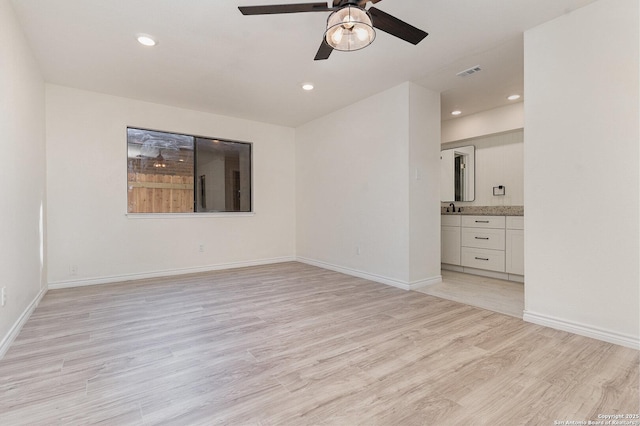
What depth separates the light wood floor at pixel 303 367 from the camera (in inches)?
56.6

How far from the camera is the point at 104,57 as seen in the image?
304cm

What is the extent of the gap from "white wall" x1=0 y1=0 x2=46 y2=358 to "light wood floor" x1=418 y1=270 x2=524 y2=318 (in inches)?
148

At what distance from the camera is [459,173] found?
520cm

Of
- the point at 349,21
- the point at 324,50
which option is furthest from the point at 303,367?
the point at 324,50

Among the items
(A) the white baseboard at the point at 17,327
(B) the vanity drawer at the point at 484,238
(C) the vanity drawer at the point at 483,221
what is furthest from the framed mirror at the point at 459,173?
(A) the white baseboard at the point at 17,327

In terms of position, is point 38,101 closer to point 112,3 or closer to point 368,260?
point 112,3

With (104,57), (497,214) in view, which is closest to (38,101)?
(104,57)

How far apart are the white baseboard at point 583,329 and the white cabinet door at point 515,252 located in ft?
5.08

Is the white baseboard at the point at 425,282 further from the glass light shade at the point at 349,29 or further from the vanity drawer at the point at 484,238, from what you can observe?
the glass light shade at the point at 349,29

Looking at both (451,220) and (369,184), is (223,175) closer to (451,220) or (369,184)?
(369,184)

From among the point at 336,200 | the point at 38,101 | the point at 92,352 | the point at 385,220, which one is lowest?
the point at 92,352

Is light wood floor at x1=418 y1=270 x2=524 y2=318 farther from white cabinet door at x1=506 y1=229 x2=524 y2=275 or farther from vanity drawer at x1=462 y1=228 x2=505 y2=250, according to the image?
vanity drawer at x1=462 y1=228 x2=505 y2=250

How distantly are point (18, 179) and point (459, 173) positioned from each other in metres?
5.56

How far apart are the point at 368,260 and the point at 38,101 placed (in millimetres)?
4256
